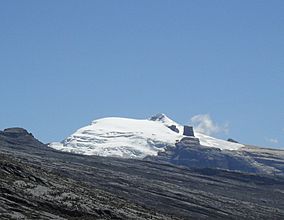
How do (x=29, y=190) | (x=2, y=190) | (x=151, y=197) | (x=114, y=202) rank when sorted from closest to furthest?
(x=2, y=190)
(x=29, y=190)
(x=114, y=202)
(x=151, y=197)

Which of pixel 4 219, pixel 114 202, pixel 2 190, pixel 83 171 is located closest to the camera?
pixel 4 219

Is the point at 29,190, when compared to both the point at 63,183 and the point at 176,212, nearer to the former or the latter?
the point at 63,183

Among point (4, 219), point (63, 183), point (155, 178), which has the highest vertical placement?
point (155, 178)

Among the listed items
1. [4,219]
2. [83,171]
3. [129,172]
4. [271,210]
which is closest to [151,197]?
[83,171]

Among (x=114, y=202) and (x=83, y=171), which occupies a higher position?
(x=83, y=171)

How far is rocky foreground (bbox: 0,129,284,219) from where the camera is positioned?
264ft

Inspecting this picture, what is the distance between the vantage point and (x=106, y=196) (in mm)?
102625

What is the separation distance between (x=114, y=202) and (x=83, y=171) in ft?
213

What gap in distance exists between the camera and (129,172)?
191625mm

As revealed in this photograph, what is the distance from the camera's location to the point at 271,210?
16462 centimetres

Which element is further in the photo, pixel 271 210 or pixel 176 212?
pixel 271 210

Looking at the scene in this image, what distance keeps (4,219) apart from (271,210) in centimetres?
10904

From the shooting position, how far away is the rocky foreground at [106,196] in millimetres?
80438

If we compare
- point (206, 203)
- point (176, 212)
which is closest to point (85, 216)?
point (176, 212)
